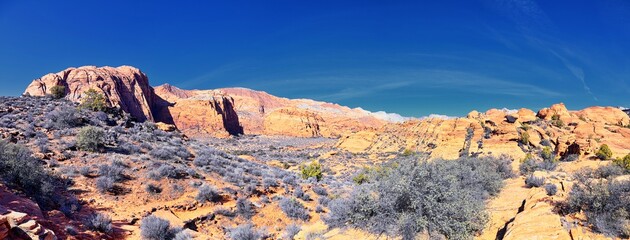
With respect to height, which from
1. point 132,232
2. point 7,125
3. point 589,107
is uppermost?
point 589,107

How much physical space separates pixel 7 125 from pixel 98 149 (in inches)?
186

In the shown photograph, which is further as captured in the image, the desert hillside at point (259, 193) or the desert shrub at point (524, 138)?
the desert shrub at point (524, 138)

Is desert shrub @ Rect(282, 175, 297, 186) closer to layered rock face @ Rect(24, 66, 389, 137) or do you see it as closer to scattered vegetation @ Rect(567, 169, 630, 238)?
scattered vegetation @ Rect(567, 169, 630, 238)

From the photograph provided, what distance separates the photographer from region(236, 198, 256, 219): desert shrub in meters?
11.9

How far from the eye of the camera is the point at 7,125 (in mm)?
14375

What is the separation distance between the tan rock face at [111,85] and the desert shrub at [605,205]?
64260mm

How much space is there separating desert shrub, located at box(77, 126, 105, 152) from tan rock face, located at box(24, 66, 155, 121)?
47.4 m

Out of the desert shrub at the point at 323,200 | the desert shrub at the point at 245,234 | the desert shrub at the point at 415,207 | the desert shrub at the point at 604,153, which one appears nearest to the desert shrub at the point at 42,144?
the desert shrub at the point at 245,234

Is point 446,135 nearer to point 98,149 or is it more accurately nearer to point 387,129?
point 387,129

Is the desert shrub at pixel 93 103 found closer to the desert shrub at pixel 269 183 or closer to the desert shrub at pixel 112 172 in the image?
the desert shrub at pixel 112 172

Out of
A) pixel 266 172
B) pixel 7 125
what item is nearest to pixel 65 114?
pixel 7 125

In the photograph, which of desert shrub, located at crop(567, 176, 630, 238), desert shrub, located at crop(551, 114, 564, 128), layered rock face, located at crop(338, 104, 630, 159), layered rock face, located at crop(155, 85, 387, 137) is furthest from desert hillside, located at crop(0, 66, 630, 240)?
layered rock face, located at crop(155, 85, 387, 137)

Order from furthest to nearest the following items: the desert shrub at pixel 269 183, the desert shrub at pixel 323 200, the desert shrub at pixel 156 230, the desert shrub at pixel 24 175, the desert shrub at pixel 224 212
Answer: the desert shrub at pixel 269 183
the desert shrub at pixel 323 200
the desert shrub at pixel 224 212
the desert shrub at pixel 156 230
the desert shrub at pixel 24 175

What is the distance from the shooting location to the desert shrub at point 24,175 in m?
8.15
